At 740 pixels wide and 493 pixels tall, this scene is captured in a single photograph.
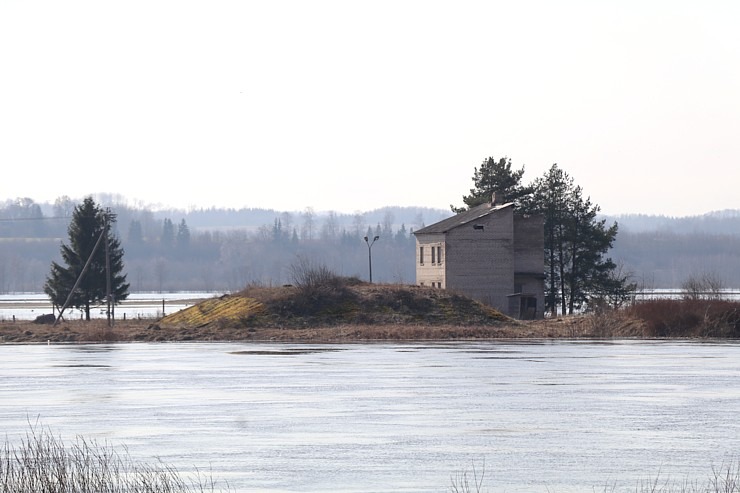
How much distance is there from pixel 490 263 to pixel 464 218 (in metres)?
4.94

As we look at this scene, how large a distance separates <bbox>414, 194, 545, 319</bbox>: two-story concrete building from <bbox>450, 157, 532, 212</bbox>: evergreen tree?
11.0 meters

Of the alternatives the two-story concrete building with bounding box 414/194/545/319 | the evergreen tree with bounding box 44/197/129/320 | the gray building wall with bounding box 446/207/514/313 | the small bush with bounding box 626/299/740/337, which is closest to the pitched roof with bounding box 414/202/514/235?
the two-story concrete building with bounding box 414/194/545/319

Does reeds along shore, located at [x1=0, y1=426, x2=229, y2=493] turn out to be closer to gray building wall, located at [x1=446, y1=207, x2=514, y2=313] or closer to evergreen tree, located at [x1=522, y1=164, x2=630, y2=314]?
gray building wall, located at [x1=446, y1=207, x2=514, y2=313]

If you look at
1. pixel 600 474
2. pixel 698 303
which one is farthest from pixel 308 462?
pixel 698 303

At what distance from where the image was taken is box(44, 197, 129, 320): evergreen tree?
93.4 metres

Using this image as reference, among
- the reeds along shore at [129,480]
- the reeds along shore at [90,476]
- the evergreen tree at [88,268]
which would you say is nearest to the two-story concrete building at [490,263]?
the evergreen tree at [88,268]

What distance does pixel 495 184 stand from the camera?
359ft

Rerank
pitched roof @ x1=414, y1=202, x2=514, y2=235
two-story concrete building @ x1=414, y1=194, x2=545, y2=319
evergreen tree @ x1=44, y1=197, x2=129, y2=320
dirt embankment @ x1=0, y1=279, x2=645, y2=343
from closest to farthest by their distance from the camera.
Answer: dirt embankment @ x1=0, y1=279, x2=645, y2=343 < evergreen tree @ x1=44, y1=197, x2=129, y2=320 < two-story concrete building @ x1=414, y1=194, x2=545, y2=319 < pitched roof @ x1=414, y1=202, x2=514, y2=235

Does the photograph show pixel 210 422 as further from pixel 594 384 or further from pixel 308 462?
pixel 594 384

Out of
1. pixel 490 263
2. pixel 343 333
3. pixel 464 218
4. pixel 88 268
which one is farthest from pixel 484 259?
pixel 88 268

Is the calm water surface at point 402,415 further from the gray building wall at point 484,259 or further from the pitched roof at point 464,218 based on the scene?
the pitched roof at point 464,218

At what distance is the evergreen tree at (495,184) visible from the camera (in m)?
108

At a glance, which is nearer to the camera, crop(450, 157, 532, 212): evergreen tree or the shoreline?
the shoreline

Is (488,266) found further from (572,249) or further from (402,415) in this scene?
(402,415)
